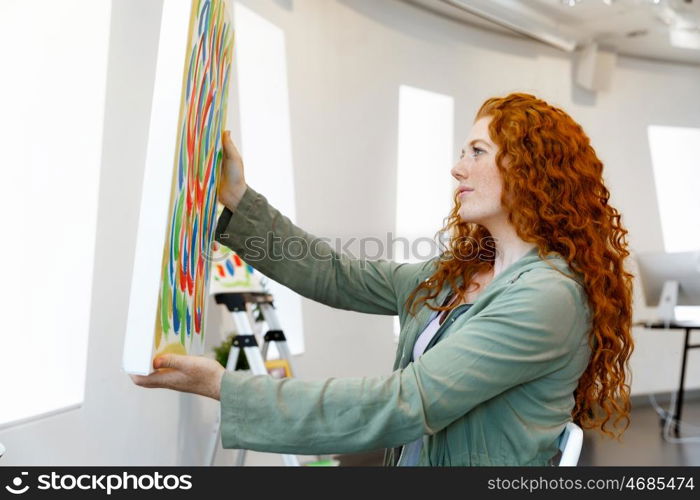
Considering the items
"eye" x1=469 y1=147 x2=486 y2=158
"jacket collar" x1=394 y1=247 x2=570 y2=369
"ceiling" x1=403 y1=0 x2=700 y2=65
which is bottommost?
"jacket collar" x1=394 y1=247 x2=570 y2=369

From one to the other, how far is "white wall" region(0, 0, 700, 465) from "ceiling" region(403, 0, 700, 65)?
216 millimetres

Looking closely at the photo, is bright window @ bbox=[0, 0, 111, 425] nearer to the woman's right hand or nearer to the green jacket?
the woman's right hand

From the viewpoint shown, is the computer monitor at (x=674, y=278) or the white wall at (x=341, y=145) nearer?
the white wall at (x=341, y=145)

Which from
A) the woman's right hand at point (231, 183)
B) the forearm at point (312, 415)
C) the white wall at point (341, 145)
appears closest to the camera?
the forearm at point (312, 415)

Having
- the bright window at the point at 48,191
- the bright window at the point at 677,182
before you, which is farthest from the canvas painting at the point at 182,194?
the bright window at the point at 677,182

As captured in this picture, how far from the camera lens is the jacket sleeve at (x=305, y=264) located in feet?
5.15

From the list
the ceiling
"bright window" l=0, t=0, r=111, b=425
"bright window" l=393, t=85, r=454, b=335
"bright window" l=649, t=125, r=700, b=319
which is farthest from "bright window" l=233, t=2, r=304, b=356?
"bright window" l=649, t=125, r=700, b=319

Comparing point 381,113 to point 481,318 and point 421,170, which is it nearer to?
point 421,170

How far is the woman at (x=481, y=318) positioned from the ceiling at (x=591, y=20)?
4382mm

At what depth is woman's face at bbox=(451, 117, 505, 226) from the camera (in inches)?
54.2

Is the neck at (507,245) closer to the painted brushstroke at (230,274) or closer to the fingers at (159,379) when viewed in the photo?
the fingers at (159,379)

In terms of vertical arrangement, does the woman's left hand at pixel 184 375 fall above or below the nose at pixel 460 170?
below

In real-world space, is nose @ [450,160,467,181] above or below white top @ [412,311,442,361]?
above
